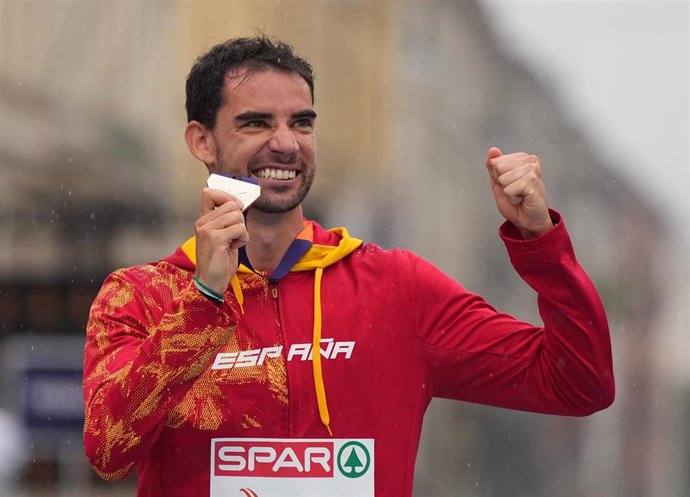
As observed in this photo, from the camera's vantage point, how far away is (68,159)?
12914mm

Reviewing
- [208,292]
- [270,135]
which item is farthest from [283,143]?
[208,292]

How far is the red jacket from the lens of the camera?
90.4 inches

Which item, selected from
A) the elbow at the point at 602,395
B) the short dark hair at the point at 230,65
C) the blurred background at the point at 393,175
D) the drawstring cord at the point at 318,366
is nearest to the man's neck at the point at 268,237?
the drawstring cord at the point at 318,366

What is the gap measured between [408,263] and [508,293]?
11.2 metres

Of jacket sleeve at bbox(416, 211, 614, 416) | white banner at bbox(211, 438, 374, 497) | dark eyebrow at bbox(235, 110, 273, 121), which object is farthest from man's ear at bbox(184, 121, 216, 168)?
white banner at bbox(211, 438, 374, 497)

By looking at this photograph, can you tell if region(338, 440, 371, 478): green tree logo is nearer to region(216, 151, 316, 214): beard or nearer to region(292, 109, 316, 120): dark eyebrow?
region(216, 151, 316, 214): beard

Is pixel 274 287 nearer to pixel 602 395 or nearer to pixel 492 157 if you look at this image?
pixel 492 157

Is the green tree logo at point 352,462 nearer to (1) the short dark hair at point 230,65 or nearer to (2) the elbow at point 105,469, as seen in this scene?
(2) the elbow at point 105,469

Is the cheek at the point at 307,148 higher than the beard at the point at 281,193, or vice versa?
the cheek at the point at 307,148

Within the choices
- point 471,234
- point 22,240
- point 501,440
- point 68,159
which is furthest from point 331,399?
point 501,440

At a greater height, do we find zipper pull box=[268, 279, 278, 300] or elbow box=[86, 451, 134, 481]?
zipper pull box=[268, 279, 278, 300]

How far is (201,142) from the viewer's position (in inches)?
105

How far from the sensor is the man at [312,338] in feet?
7.50

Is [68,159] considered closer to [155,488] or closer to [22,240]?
[22,240]
